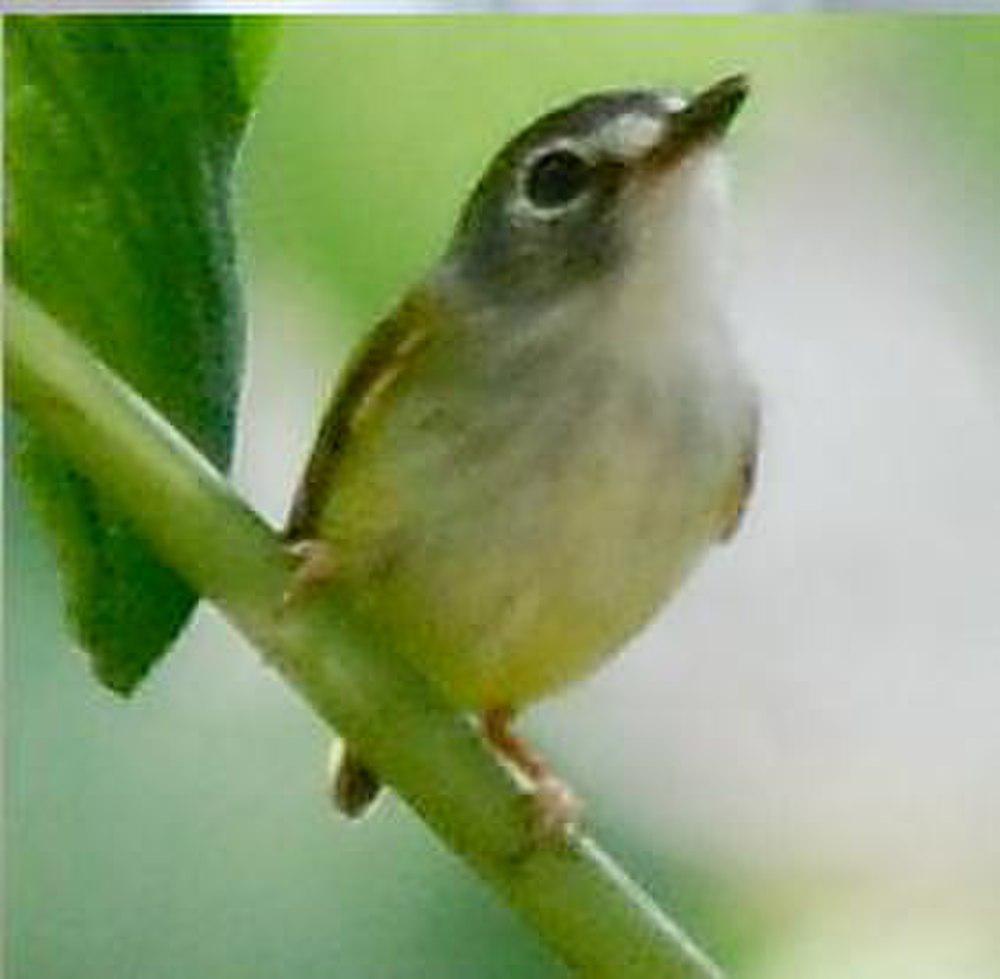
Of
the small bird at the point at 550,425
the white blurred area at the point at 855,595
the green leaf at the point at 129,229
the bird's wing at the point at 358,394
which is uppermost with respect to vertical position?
the green leaf at the point at 129,229

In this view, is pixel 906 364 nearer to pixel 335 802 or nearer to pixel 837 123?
pixel 837 123

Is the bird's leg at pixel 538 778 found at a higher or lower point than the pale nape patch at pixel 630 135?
lower

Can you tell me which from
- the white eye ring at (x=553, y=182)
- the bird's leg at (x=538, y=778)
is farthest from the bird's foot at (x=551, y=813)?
the white eye ring at (x=553, y=182)

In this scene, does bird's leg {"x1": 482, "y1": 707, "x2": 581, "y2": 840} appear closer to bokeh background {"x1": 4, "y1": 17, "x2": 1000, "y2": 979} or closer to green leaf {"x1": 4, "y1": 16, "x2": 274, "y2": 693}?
bokeh background {"x1": 4, "y1": 17, "x2": 1000, "y2": 979}

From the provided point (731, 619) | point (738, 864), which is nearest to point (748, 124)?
point (731, 619)

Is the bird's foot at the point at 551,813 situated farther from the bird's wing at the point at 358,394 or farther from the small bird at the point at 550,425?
the bird's wing at the point at 358,394

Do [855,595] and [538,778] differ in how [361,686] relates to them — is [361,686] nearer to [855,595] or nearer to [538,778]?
Result: [538,778]
